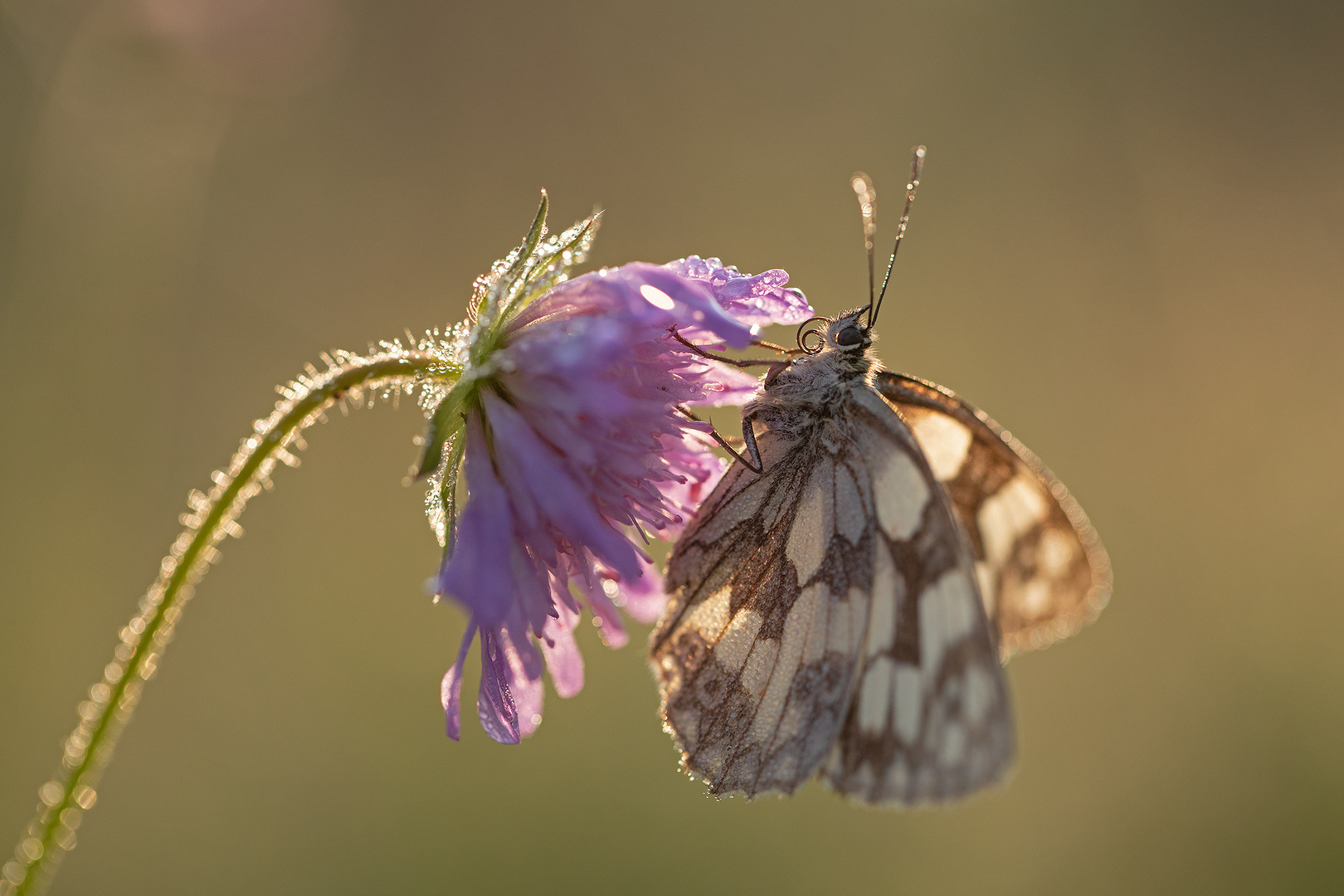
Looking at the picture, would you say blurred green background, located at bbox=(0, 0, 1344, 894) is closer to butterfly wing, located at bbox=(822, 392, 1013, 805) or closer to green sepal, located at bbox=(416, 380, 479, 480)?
butterfly wing, located at bbox=(822, 392, 1013, 805)

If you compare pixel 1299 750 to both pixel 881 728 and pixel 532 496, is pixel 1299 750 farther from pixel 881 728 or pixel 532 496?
pixel 532 496

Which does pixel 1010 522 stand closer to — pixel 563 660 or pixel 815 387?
pixel 815 387

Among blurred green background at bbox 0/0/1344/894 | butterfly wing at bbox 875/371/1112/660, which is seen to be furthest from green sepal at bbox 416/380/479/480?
blurred green background at bbox 0/0/1344/894

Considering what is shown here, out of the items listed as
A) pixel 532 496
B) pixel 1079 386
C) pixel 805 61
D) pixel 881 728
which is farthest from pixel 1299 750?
pixel 805 61

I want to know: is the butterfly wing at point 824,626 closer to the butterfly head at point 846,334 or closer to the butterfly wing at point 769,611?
the butterfly wing at point 769,611

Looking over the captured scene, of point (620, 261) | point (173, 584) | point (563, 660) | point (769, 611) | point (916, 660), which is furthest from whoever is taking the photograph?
point (620, 261)

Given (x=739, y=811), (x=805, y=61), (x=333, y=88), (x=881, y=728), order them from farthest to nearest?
(x=805, y=61)
(x=333, y=88)
(x=739, y=811)
(x=881, y=728)

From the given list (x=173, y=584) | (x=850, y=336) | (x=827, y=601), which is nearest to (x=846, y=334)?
(x=850, y=336)
